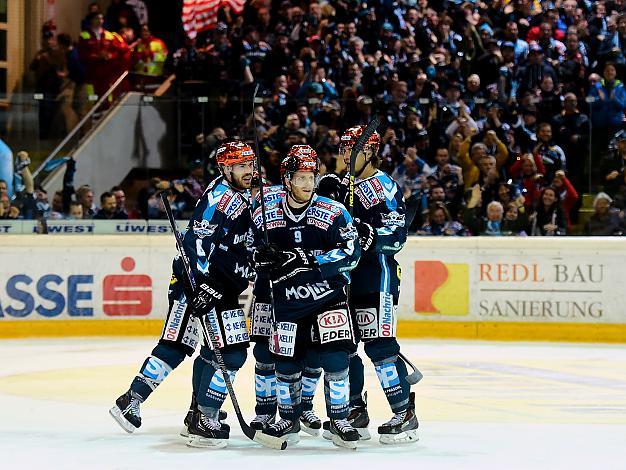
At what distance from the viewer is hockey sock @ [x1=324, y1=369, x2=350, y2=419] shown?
6590 millimetres

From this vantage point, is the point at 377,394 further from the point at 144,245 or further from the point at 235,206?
the point at 144,245

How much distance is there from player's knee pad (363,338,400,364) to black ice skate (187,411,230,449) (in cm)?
92

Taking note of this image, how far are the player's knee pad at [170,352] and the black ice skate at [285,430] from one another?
704 mm

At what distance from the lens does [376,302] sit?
22.7 feet

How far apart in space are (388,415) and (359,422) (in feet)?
2.90

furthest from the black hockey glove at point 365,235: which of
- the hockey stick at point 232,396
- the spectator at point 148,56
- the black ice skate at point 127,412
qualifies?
the spectator at point 148,56

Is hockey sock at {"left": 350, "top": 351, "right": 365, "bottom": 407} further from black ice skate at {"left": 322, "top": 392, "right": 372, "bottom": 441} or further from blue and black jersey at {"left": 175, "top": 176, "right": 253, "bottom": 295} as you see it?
blue and black jersey at {"left": 175, "top": 176, "right": 253, "bottom": 295}

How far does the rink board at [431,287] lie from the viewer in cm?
1220

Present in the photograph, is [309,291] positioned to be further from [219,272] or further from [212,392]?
[212,392]

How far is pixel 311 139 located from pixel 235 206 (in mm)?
7061

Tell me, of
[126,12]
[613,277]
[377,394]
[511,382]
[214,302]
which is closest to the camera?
[214,302]

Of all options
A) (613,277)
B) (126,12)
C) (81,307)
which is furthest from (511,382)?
(126,12)

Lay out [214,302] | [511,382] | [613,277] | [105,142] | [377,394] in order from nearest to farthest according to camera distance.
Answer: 1. [214,302]
2. [377,394]
3. [511,382]
4. [613,277]
5. [105,142]

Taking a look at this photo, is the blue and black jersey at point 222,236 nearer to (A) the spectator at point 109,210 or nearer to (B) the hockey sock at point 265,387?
(B) the hockey sock at point 265,387
